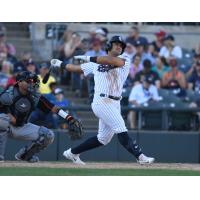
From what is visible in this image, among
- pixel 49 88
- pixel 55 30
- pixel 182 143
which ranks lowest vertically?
pixel 182 143

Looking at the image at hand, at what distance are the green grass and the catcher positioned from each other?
2.38ft

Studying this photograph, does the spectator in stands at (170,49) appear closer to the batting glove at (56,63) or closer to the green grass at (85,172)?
the green grass at (85,172)

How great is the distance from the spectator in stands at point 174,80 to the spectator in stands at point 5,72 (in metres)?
3.08

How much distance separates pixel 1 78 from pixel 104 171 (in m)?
5.45

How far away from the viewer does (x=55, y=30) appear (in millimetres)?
18031

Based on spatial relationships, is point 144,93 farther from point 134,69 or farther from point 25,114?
point 25,114

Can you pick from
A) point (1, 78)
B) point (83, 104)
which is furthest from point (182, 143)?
point (1, 78)

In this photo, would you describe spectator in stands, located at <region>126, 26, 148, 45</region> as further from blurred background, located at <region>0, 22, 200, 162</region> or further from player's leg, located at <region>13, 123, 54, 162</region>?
player's leg, located at <region>13, 123, 54, 162</region>

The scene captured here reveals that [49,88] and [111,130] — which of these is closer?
[111,130]

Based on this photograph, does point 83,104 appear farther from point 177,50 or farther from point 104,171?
point 104,171

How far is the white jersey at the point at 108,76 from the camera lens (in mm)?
11359

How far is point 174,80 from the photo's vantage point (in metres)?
16.6

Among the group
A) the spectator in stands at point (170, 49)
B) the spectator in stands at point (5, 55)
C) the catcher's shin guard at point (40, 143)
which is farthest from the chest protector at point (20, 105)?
the spectator in stands at point (170, 49)

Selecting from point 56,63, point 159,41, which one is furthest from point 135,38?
point 56,63
